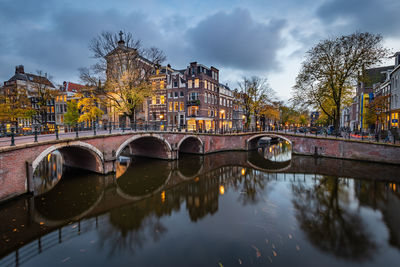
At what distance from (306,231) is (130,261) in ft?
22.4

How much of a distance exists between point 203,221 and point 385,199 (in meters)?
10.8

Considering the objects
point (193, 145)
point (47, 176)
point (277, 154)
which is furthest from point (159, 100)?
point (47, 176)

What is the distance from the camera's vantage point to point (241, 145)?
28.1 metres

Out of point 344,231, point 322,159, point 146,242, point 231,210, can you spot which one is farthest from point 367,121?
point 146,242

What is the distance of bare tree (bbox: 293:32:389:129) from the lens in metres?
20.0

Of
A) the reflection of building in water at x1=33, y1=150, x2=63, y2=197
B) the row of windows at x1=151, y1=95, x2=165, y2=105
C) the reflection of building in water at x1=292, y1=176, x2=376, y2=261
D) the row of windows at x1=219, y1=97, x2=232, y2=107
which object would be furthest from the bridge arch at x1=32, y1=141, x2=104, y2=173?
the row of windows at x1=219, y1=97, x2=232, y2=107

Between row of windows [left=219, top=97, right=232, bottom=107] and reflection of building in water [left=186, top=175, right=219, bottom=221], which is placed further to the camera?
row of windows [left=219, top=97, right=232, bottom=107]

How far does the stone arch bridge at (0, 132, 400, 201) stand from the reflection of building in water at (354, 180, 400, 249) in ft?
25.1

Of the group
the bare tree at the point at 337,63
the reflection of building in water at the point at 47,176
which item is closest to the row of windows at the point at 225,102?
the bare tree at the point at 337,63

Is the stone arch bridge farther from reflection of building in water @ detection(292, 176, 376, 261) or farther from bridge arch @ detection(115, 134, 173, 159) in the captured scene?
reflection of building in water @ detection(292, 176, 376, 261)

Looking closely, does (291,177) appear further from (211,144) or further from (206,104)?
(206,104)

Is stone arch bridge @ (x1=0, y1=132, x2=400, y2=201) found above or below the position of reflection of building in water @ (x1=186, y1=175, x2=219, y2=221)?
above

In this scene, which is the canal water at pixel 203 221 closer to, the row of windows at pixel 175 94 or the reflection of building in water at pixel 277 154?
the reflection of building in water at pixel 277 154

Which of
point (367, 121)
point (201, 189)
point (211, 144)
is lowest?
point (201, 189)
